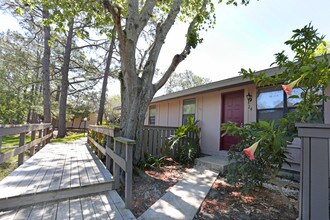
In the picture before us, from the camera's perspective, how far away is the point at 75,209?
267 cm

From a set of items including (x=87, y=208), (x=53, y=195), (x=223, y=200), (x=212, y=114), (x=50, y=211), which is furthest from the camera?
(x=212, y=114)

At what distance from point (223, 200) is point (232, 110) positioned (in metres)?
3.84

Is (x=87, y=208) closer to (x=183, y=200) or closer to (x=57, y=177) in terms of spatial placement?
(x=57, y=177)

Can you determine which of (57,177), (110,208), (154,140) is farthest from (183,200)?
(154,140)

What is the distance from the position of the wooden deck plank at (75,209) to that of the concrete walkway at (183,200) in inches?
31.9

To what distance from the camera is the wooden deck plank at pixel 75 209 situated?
8.09 ft

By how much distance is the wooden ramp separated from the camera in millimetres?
2535

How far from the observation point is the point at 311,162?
170cm

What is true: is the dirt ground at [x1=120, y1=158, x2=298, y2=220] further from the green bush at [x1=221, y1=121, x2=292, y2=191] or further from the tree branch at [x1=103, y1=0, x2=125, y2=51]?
the tree branch at [x1=103, y1=0, x2=125, y2=51]

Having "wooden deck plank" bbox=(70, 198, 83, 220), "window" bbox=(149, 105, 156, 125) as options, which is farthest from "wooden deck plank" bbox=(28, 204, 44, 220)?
"window" bbox=(149, 105, 156, 125)

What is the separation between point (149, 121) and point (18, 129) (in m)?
8.85

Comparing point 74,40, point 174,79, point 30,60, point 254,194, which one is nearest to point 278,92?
point 254,194

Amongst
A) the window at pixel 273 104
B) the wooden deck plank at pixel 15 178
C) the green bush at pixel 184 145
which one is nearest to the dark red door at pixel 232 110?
the window at pixel 273 104

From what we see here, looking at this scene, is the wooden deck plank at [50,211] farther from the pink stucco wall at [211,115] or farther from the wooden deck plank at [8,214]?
the pink stucco wall at [211,115]
